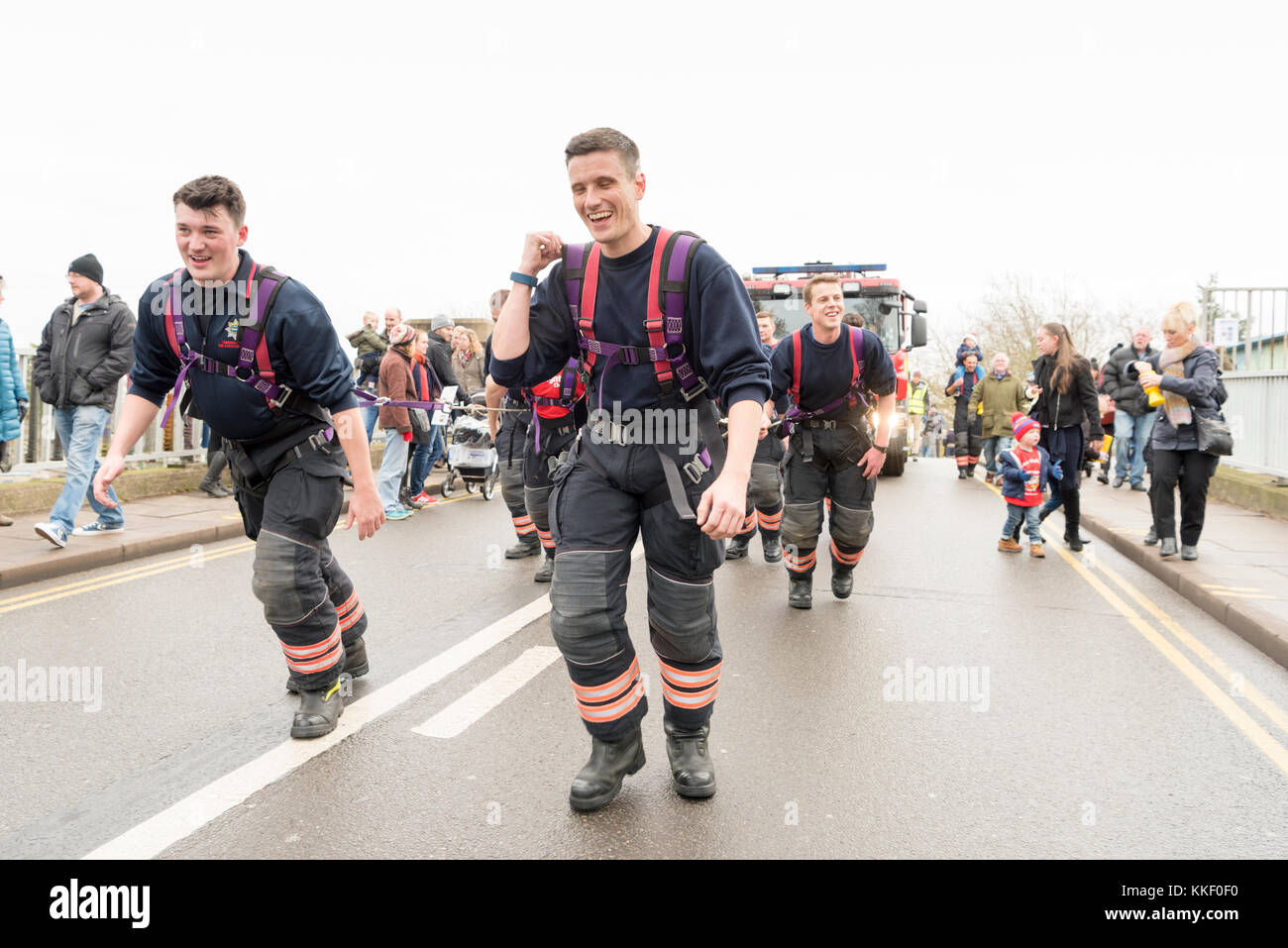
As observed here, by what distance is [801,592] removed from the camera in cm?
669

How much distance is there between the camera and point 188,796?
11.3 feet

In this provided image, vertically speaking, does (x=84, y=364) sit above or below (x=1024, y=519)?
above

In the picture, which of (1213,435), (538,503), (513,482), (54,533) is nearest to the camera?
(538,503)

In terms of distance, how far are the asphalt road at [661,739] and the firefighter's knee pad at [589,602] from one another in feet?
1.76

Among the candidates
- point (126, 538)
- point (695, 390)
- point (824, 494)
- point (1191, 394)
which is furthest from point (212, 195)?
point (1191, 394)

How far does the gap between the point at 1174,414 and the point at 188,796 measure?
23.7ft

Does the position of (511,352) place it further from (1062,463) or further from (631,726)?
(1062,463)

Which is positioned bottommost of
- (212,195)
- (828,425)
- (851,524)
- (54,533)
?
(54,533)

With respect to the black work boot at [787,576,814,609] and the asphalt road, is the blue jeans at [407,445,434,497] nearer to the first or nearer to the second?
the asphalt road

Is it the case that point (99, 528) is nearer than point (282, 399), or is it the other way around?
point (282, 399)

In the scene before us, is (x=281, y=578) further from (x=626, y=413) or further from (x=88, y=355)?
(x=88, y=355)

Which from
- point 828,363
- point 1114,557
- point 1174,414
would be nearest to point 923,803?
point 828,363

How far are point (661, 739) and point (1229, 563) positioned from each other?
6.05 meters

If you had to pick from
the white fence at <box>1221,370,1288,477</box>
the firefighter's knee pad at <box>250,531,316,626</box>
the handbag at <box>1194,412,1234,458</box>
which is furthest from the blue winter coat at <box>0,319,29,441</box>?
the white fence at <box>1221,370,1288,477</box>
